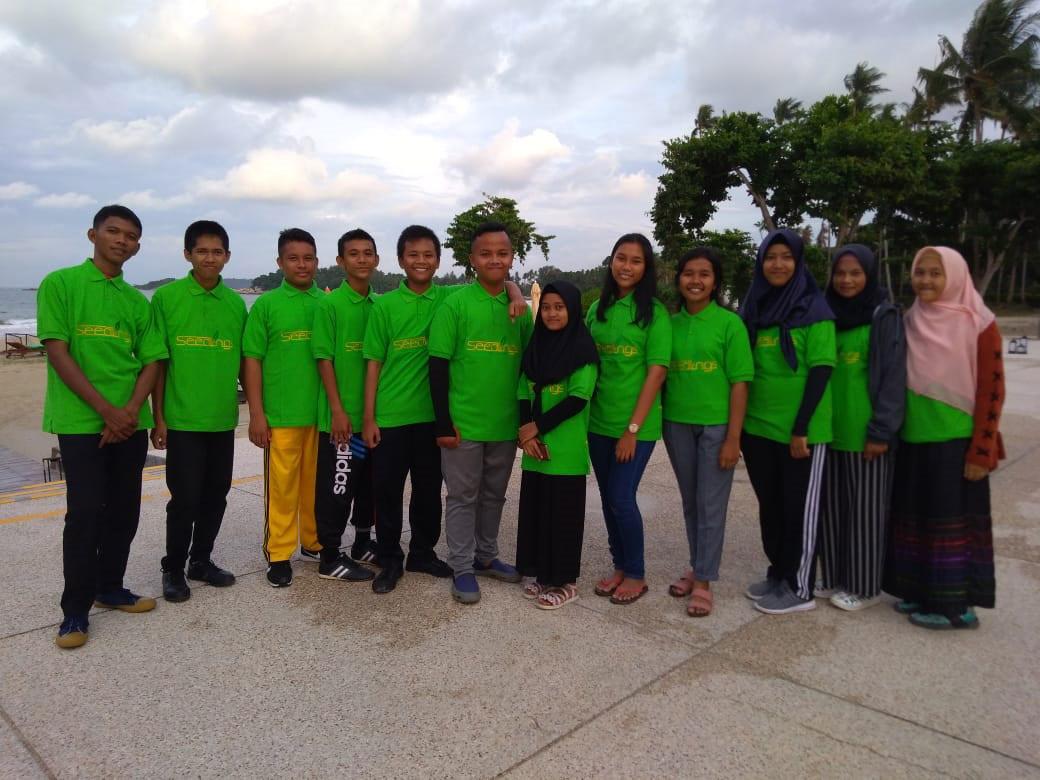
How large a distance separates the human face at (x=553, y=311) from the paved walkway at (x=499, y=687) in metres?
1.39

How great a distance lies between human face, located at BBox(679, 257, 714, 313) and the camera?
3521mm

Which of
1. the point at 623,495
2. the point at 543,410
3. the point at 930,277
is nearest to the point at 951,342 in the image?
the point at 930,277

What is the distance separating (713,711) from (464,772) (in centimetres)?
93

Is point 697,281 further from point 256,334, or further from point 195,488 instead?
point 195,488

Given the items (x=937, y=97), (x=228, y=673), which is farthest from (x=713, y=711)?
(x=937, y=97)

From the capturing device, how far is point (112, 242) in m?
3.32

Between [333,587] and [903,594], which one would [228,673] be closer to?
[333,587]

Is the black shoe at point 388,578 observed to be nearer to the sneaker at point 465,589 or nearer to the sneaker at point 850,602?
the sneaker at point 465,589

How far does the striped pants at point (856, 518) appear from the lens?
11.5ft

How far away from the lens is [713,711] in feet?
8.67

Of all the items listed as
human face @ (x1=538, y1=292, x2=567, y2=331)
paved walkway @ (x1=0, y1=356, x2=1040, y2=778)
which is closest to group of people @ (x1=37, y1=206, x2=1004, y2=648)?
human face @ (x1=538, y1=292, x2=567, y2=331)

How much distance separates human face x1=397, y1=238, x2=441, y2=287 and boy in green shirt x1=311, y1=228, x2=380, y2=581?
0.27m

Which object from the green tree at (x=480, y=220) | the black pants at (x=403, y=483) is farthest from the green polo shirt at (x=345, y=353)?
the green tree at (x=480, y=220)

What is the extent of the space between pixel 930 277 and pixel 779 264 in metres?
0.65
